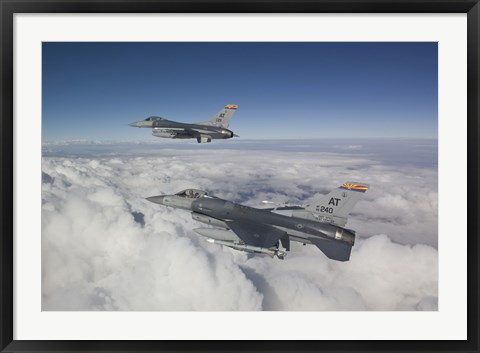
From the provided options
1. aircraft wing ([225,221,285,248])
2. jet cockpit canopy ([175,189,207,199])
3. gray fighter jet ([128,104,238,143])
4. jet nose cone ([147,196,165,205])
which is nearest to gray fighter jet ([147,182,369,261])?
aircraft wing ([225,221,285,248])

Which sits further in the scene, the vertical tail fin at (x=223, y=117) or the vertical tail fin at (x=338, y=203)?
the vertical tail fin at (x=223, y=117)

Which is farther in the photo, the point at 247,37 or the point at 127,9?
the point at 247,37

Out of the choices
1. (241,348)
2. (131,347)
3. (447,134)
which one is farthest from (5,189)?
(447,134)

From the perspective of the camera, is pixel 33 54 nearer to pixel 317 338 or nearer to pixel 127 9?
pixel 127 9

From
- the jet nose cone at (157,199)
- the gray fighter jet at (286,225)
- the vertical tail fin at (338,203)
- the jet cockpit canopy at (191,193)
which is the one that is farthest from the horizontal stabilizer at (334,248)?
the jet nose cone at (157,199)

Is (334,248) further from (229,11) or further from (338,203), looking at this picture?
(229,11)

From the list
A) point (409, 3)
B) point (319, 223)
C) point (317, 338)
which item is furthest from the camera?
point (319, 223)

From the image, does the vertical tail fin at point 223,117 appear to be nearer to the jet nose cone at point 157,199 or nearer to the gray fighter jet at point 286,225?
the jet nose cone at point 157,199
